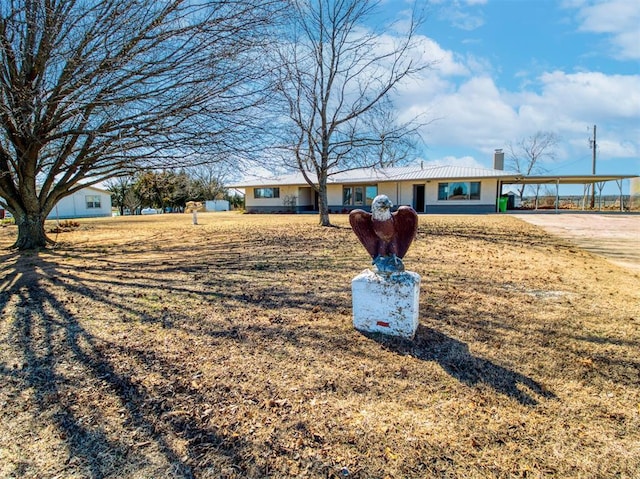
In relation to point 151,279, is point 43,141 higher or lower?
higher

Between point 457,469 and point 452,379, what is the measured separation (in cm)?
90

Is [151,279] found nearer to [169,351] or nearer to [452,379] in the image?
[169,351]

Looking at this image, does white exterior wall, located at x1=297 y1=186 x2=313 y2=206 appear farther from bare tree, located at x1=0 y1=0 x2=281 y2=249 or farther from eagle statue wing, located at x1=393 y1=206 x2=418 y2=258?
eagle statue wing, located at x1=393 y1=206 x2=418 y2=258

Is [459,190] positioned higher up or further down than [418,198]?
higher up

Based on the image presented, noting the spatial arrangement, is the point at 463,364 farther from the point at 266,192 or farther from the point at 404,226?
the point at 266,192

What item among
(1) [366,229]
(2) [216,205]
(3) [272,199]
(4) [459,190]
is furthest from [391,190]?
(2) [216,205]

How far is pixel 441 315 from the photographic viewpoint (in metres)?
3.92

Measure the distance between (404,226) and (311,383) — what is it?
5.40 feet

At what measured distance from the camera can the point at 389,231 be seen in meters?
3.39

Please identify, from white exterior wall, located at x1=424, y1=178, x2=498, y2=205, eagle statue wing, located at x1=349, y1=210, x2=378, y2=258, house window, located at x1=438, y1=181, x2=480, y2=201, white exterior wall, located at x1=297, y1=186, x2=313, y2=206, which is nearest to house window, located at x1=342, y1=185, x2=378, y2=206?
white exterior wall, located at x1=297, y1=186, x2=313, y2=206

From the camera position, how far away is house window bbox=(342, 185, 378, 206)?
90.5ft

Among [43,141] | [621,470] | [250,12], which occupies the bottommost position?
[621,470]

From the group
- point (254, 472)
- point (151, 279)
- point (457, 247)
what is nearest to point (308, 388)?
point (254, 472)

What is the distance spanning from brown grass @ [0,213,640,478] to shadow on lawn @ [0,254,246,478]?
0.04 feet
